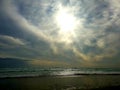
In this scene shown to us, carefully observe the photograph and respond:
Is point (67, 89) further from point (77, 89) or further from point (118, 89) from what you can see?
point (118, 89)

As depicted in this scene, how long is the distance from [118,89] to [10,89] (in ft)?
50.8

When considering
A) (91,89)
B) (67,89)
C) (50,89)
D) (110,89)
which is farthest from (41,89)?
(110,89)

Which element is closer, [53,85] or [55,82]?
[53,85]

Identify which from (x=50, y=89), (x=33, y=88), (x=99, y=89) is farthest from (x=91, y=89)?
(x=33, y=88)

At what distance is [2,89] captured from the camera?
3067cm

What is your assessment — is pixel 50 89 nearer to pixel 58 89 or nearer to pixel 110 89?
pixel 58 89

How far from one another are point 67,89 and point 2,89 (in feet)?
29.8

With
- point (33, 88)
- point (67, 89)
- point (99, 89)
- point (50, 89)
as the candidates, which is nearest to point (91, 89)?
point (99, 89)

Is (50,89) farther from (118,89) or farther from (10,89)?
(118,89)

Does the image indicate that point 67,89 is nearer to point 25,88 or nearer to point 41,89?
point 41,89

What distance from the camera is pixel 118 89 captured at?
105ft

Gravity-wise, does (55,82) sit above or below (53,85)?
above

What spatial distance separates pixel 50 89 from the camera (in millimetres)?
30828

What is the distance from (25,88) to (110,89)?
1231 cm
